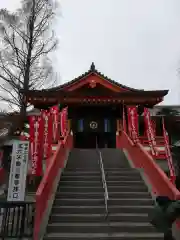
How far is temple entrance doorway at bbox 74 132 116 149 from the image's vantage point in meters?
18.4

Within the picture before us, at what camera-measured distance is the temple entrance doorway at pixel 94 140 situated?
18391 millimetres

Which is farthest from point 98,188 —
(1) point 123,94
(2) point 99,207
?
(1) point 123,94

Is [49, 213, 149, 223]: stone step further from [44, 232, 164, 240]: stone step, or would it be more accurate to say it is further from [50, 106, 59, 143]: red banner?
[50, 106, 59, 143]: red banner

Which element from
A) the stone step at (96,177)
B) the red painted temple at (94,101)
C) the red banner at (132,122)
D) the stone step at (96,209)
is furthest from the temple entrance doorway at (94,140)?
the stone step at (96,209)

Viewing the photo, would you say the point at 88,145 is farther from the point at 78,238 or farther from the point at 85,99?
the point at 78,238

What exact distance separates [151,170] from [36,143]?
16.2 ft

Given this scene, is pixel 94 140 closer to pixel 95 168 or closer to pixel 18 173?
pixel 95 168

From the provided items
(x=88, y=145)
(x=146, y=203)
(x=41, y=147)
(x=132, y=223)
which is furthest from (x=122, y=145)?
(x=132, y=223)

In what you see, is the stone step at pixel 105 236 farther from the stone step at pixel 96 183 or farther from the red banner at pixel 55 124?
the red banner at pixel 55 124

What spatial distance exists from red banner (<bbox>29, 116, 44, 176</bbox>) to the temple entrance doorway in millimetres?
6732

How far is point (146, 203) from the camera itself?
27.9 feet

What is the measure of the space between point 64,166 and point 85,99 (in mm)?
6402

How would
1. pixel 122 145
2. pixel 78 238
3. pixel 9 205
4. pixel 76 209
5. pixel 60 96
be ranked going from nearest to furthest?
pixel 78 238
pixel 9 205
pixel 76 209
pixel 122 145
pixel 60 96

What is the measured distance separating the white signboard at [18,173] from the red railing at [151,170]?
4.24 metres
